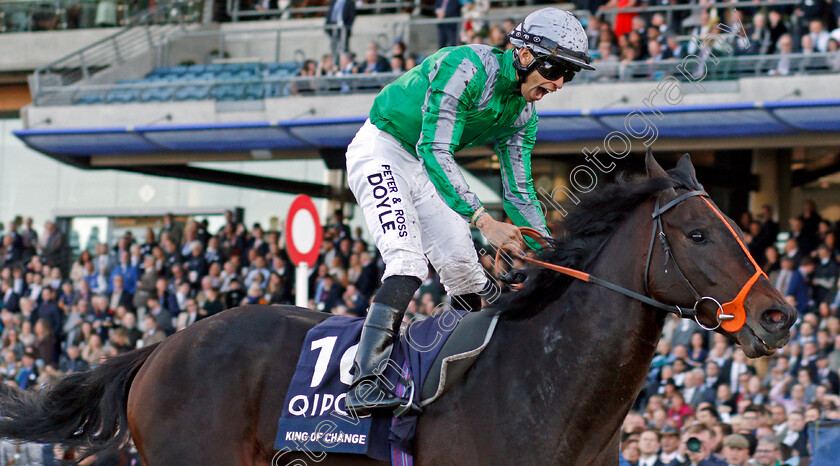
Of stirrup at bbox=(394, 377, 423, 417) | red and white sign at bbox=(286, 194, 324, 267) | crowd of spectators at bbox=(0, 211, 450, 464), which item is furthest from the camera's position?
crowd of spectators at bbox=(0, 211, 450, 464)

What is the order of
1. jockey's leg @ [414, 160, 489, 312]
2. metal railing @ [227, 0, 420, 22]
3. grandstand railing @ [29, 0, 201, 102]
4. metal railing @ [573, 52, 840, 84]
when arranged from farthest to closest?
grandstand railing @ [29, 0, 201, 102] → metal railing @ [227, 0, 420, 22] → metal railing @ [573, 52, 840, 84] → jockey's leg @ [414, 160, 489, 312]

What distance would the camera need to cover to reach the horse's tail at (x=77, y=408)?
4230mm

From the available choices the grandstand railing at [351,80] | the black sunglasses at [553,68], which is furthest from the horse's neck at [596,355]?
the grandstand railing at [351,80]

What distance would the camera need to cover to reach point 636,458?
7191 mm

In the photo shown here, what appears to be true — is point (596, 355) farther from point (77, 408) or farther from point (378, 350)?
point (77, 408)

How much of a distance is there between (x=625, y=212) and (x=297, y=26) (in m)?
13.6

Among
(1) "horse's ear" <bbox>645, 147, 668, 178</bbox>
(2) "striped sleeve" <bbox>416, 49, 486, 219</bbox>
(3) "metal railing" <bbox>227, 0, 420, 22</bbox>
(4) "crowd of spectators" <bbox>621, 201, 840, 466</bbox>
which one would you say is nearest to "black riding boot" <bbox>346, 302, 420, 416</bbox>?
(2) "striped sleeve" <bbox>416, 49, 486, 219</bbox>

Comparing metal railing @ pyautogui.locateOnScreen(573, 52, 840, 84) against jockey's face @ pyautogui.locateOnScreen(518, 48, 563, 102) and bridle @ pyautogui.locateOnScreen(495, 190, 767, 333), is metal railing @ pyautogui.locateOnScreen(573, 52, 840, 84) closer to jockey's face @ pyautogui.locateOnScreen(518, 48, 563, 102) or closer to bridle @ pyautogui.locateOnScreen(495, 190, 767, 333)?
jockey's face @ pyautogui.locateOnScreen(518, 48, 563, 102)

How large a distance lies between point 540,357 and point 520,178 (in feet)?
3.18

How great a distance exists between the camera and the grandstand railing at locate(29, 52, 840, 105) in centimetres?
1071

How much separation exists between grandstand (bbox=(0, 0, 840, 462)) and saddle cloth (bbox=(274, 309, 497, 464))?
436 centimetres

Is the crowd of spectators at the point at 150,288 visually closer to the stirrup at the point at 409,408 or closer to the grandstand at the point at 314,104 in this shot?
the grandstand at the point at 314,104

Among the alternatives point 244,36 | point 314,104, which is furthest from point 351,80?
point 244,36

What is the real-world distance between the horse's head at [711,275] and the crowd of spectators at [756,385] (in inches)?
125
